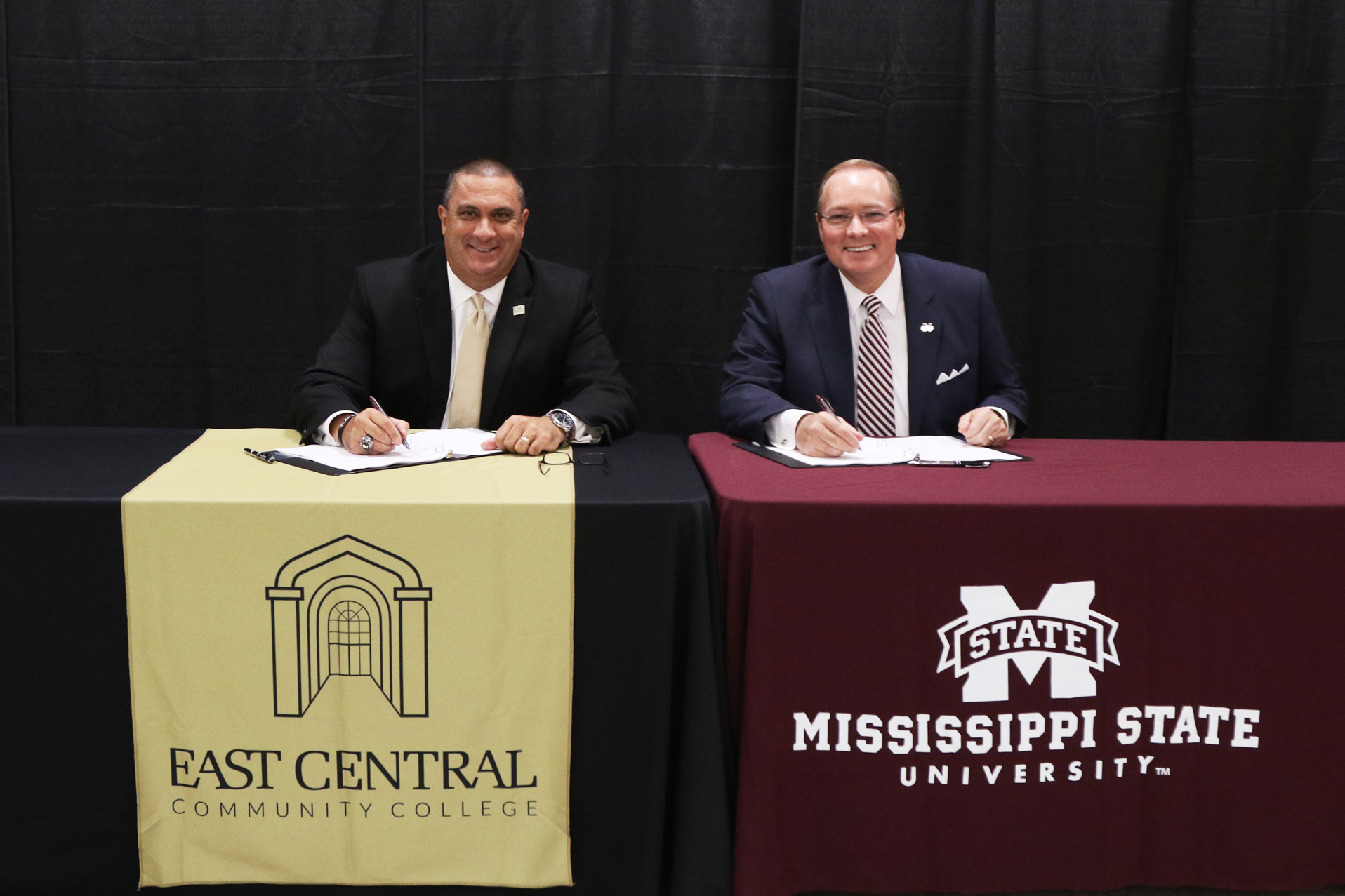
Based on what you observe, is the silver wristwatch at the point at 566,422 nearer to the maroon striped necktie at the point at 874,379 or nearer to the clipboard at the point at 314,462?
the clipboard at the point at 314,462

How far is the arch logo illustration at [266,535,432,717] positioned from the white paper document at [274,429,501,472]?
0.23m

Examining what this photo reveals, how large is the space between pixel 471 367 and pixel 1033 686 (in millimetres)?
1399

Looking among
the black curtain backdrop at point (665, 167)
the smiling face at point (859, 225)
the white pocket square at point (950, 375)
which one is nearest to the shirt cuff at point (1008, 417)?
the white pocket square at point (950, 375)

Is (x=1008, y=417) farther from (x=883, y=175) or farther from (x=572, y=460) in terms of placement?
(x=572, y=460)

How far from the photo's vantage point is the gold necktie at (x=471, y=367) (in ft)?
8.16

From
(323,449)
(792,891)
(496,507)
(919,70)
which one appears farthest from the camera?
(919,70)

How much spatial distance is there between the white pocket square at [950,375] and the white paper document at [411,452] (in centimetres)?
97

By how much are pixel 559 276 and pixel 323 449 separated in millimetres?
782

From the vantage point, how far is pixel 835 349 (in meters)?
2.39

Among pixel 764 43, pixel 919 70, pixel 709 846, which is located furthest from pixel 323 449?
pixel 919 70

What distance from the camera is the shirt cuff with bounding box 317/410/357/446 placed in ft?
6.73

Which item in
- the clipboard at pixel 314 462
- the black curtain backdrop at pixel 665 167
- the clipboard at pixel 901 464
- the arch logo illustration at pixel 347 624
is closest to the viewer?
the arch logo illustration at pixel 347 624

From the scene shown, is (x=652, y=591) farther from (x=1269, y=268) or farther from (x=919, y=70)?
(x=1269, y=268)

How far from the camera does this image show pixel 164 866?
164 centimetres
